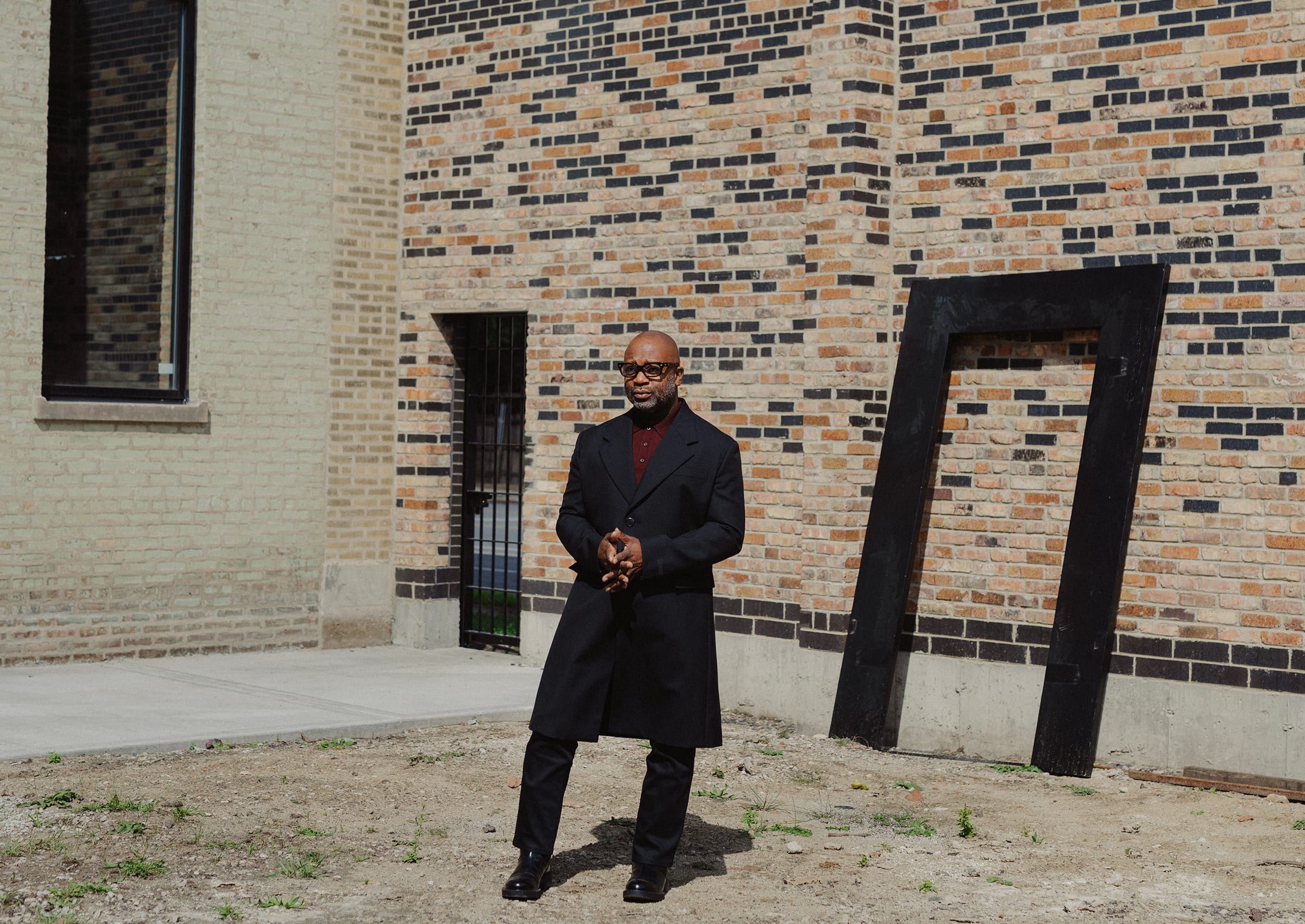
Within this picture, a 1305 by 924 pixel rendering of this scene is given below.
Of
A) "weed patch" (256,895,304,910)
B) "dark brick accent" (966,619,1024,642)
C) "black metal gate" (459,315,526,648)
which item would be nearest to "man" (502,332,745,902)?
"weed patch" (256,895,304,910)

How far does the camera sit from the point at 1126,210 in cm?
828

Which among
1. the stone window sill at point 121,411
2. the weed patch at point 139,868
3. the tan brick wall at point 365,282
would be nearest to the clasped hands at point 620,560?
the weed patch at point 139,868

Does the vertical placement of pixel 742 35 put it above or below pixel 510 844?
above

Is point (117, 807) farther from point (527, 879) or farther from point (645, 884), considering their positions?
point (645, 884)

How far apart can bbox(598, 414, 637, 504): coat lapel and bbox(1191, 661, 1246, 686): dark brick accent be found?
365 cm

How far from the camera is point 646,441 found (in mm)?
5828

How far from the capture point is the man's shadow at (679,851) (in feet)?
19.9

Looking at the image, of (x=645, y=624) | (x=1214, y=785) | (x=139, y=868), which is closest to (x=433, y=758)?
(x=139, y=868)

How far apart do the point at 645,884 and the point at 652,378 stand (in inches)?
72.4

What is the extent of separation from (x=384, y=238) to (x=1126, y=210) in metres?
5.78

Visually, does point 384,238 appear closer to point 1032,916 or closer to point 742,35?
point 742,35

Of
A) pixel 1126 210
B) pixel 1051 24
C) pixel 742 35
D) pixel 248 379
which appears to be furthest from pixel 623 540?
pixel 248 379

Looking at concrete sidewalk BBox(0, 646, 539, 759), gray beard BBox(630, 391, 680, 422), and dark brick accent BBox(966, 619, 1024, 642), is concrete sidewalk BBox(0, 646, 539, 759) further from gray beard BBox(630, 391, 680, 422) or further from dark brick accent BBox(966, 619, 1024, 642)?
gray beard BBox(630, 391, 680, 422)

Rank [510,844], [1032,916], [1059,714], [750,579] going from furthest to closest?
[750,579], [1059,714], [510,844], [1032,916]
